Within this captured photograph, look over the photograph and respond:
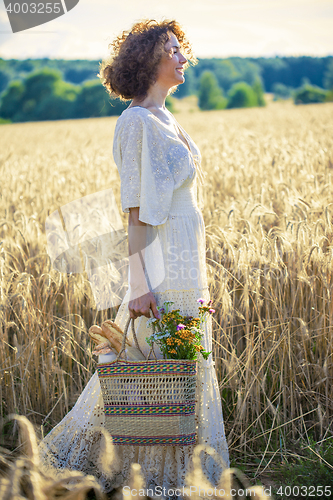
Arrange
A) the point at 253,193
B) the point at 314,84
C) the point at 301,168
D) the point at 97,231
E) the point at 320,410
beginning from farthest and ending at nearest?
1. the point at 314,84
2. the point at 301,168
3. the point at 253,193
4. the point at 97,231
5. the point at 320,410

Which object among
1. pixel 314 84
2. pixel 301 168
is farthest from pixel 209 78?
pixel 301 168

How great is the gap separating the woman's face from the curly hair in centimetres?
2

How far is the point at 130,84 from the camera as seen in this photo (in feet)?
5.66

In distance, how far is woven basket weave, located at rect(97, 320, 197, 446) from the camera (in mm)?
1527

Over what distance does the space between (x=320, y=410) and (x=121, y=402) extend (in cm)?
107

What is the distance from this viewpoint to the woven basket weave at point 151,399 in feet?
5.01

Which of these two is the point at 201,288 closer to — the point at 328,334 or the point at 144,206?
the point at 144,206

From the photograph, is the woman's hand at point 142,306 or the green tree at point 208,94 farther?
the green tree at point 208,94

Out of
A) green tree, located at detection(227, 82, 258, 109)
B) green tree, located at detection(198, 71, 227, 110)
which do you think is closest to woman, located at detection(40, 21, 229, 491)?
green tree, located at detection(227, 82, 258, 109)

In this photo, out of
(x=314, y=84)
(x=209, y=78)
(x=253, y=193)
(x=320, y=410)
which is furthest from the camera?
(x=314, y=84)

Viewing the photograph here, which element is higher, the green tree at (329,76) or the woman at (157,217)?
the green tree at (329,76)

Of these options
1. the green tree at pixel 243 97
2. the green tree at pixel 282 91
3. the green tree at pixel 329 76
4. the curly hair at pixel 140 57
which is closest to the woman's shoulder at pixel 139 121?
the curly hair at pixel 140 57

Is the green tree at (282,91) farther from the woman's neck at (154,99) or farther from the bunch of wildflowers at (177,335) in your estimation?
the bunch of wildflowers at (177,335)

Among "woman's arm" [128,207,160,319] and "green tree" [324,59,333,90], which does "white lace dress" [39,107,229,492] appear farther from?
"green tree" [324,59,333,90]
